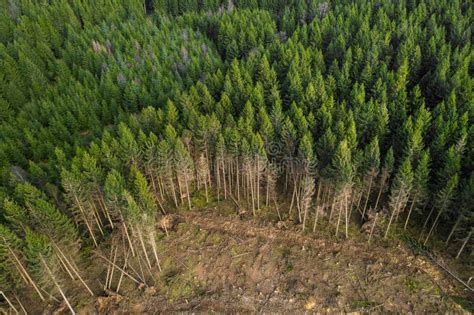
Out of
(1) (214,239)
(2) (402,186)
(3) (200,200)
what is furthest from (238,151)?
(2) (402,186)

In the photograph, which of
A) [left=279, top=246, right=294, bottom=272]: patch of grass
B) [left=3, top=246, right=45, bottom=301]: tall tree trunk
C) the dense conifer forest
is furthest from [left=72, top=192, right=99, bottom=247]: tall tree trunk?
[left=279, top=246, right=294, bottom=272]: patch of grass

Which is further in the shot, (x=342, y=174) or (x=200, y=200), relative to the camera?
(x=200, y=200)

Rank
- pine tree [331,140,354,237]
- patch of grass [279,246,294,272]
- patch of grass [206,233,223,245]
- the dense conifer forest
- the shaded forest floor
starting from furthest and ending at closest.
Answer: patch of grass [206,233,223,245] < patch of grass [279,246,294,272] < pine tree [331,140,354,237] < the dense conifer forest < the shaded forest floor

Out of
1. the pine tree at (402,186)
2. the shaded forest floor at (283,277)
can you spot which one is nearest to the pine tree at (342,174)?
the pine tree at (402,186)

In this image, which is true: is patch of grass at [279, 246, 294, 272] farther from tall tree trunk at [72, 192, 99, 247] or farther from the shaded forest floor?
tall tree trunk at [72, 192, 99, 247]

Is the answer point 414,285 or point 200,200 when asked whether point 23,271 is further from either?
point 414,285

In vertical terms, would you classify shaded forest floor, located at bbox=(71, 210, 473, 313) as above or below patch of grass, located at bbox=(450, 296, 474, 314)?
below

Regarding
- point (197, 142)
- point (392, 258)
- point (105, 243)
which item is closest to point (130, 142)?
point (197, 142)

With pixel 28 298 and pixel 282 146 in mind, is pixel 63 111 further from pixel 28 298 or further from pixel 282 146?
pixel 282 146
